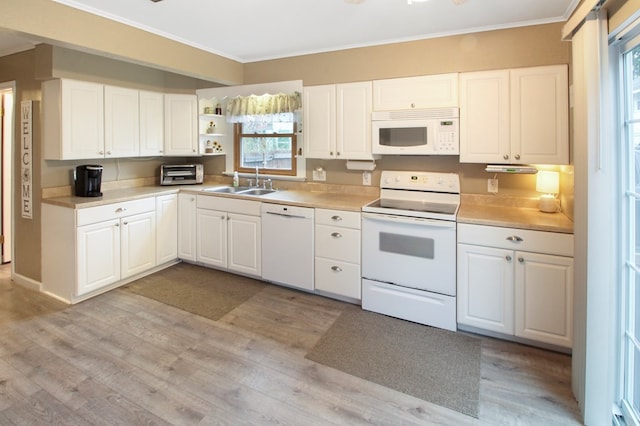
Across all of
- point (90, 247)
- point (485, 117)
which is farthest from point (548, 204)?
point (90, 247)

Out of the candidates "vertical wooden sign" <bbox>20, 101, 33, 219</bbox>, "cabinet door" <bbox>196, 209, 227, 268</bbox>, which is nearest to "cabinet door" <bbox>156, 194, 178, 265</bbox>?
"cabinet door" <bbox>196, 209, 227, 268</bbox>

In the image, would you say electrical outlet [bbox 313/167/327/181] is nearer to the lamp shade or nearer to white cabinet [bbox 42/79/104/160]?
the lamp shade

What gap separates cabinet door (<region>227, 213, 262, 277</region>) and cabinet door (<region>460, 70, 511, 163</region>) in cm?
206

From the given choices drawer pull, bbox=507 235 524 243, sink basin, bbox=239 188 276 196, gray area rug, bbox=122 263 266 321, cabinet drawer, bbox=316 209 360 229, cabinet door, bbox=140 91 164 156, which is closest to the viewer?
drawer pull, bbox=507 235 524 243

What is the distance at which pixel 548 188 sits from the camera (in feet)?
9.45

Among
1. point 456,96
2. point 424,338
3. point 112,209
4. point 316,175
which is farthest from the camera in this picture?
point 316,175

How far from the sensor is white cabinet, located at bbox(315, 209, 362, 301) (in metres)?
3.23

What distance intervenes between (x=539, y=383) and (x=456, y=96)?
215cm

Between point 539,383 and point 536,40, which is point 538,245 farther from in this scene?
point 536,40

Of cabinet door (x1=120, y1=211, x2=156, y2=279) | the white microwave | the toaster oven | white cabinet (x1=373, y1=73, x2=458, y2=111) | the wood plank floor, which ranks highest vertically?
white cabinet (x1=373, y1=73, x2=458, y2=111)

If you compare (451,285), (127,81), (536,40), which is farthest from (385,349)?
(127,81)

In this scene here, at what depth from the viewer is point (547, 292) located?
8.15 ft

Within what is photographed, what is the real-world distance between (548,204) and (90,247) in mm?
3872

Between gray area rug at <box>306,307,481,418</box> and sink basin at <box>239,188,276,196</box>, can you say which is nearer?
gray area rug at <box>306,307,481,418</box>
